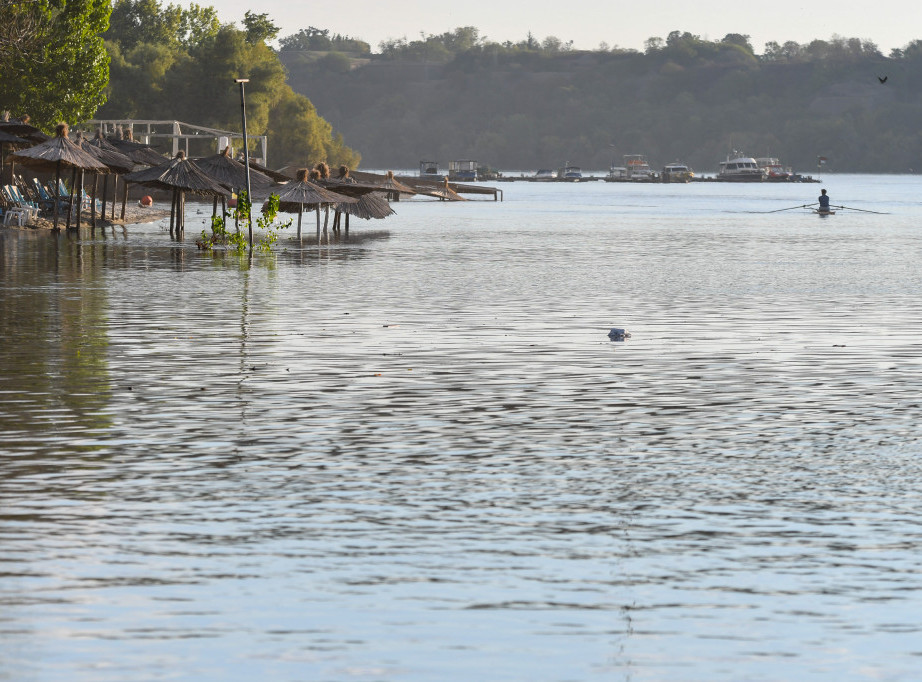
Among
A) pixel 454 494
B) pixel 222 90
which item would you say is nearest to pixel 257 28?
pixel 222 90

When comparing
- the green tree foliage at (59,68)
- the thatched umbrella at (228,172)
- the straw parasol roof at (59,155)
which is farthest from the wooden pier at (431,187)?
the straw parasol roof at (59,155)

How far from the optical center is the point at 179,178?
4741cm

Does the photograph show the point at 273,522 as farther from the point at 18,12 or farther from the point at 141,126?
the point at 141,126

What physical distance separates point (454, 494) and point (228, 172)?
38755 mm

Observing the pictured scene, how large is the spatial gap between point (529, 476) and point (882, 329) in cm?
1384

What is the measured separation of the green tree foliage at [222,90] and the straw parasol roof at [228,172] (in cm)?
7513

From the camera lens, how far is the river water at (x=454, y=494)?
7781 mm

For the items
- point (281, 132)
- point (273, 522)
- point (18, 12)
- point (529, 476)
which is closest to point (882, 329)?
point (529, 476)

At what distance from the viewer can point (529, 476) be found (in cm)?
1208

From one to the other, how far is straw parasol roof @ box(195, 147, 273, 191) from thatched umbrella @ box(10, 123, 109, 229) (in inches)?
126

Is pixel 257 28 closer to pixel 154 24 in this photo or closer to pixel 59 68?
pixel 154 24

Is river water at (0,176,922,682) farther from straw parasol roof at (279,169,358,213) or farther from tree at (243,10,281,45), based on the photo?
tree at (243,10,281,45)

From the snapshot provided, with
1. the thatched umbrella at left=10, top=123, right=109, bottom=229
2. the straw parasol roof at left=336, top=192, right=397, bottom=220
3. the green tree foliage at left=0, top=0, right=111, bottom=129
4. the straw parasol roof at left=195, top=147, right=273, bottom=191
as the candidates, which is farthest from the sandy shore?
the straw parasol roof at left=336, top=192, right=397, bottom=220

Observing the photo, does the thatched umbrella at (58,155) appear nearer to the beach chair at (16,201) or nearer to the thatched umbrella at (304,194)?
the beach chair at (16,201)
